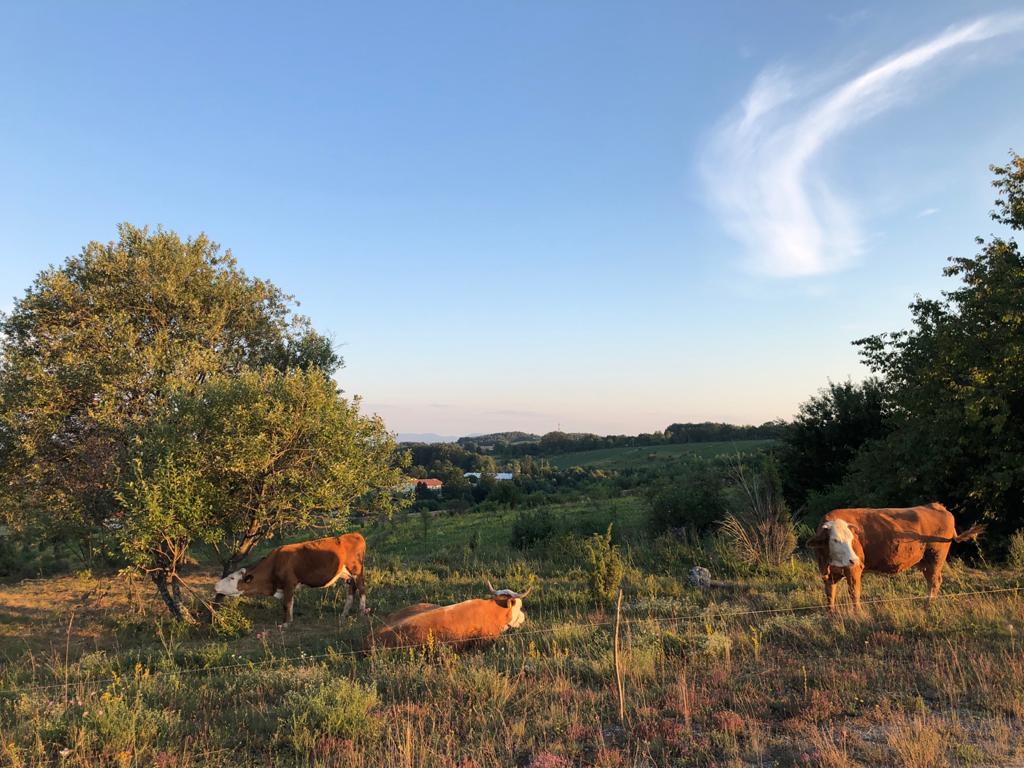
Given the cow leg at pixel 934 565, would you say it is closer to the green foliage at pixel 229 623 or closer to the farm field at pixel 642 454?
the green foliage at pixel 229 623

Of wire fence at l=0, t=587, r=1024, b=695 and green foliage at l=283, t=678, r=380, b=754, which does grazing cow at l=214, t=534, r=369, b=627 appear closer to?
wire fence at l=0, t=587, r=1024, b=695

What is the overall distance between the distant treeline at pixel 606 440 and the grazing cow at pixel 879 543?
73.0 meters

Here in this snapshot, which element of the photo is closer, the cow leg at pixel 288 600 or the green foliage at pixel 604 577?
the green foliage at pixel 604 577

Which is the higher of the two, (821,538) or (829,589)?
(821,538)

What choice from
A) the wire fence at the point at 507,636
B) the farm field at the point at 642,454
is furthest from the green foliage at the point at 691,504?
the farm field at the point at 642,454

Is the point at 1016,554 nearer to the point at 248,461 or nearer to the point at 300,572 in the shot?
the point at 300,572

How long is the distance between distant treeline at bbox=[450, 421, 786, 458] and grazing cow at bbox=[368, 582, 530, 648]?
76814 millimetres

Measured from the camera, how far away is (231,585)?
11641 millimetres

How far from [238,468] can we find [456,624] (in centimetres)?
524

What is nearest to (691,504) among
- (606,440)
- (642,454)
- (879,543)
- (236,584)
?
(879,543)

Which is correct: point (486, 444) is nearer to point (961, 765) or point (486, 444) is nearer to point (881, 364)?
point (881, 364)

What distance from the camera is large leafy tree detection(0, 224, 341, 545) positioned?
11297mm

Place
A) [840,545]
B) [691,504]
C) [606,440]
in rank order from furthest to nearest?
[606,440] → [691,504] → [840,545]

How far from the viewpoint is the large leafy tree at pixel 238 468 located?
995 cm
